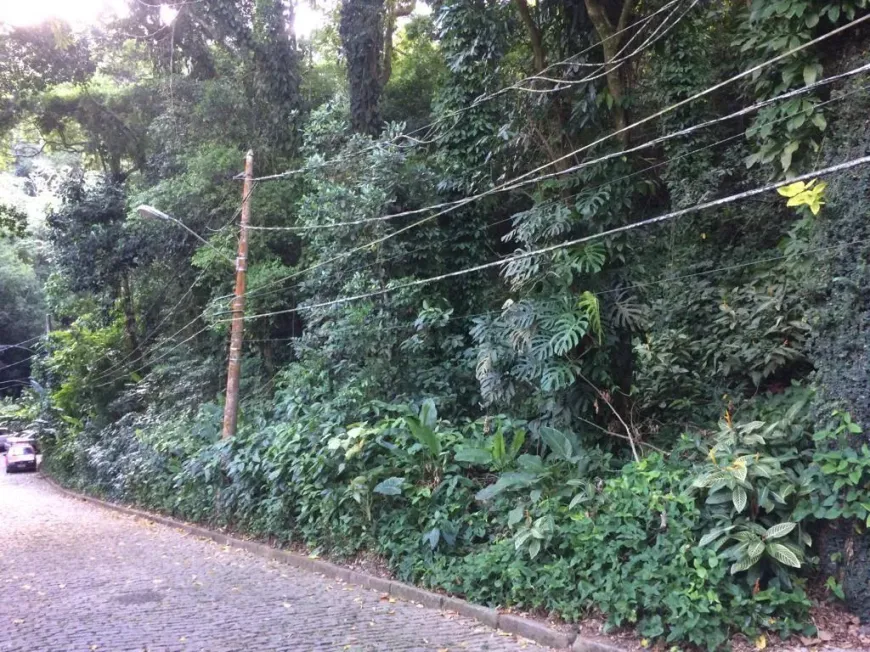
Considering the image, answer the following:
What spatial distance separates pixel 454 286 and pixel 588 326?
17.2 ft

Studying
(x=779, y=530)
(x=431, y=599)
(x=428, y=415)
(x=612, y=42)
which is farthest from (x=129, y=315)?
(x=779, y=530)

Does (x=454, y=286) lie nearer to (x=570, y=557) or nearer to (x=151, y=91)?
(x=570, y=557)

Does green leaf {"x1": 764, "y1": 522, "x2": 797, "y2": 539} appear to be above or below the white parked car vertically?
above

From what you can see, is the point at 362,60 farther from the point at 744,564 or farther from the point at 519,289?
the point at 744,564

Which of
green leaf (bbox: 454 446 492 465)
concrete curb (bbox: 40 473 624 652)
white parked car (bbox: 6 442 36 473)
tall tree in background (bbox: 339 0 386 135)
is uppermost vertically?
tall tree in background (bbox: 339 0 386 135)

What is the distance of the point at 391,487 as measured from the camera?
31.7ft

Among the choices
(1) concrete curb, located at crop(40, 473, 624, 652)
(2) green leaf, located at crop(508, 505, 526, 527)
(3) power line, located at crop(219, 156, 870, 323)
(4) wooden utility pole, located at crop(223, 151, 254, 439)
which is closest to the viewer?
(3) power line, located at crop(219, 156, 870, 323)

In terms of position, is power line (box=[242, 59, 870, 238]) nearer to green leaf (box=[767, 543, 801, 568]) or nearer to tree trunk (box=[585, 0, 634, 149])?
tree trunk (box=[585, 0, 634, 149])

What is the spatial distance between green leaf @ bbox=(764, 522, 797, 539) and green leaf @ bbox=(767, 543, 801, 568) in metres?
0.08

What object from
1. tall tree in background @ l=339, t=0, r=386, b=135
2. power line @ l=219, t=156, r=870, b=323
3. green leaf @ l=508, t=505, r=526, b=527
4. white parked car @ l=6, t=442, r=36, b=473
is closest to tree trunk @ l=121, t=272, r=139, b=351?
power line @ l=219, t=156, r=870, b=323

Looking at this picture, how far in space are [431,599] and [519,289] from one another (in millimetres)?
4302

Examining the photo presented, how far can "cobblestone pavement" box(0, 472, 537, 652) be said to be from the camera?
6.93 meters

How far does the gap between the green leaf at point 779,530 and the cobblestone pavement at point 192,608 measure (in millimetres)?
2436

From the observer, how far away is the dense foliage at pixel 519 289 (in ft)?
21.9
